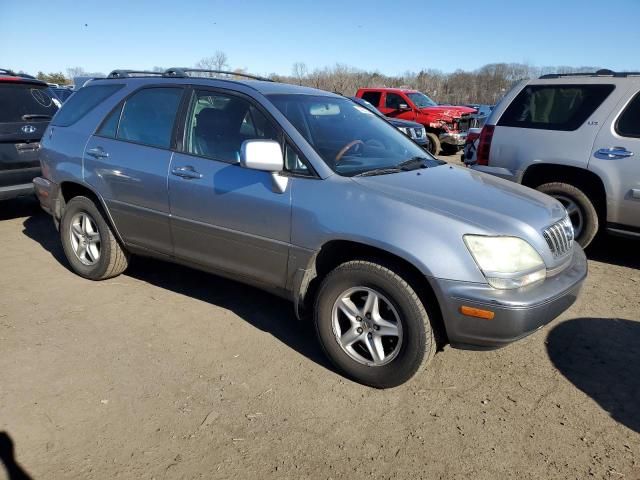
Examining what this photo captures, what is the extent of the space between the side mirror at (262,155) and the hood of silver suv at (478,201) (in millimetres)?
501

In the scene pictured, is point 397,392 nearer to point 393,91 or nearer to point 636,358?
point 636,358

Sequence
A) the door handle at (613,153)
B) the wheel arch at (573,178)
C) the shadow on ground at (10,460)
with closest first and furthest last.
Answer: the shadow on ground at (10,460) → the door handle at (613,153) → the wheel arch at (573,178)

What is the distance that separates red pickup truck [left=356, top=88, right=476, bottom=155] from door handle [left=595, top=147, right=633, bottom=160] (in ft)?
28.2

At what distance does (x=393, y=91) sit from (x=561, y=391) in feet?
41.1

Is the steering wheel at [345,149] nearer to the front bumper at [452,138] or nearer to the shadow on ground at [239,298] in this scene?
the shadow on ground at [239,298]

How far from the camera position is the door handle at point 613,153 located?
4887 mm

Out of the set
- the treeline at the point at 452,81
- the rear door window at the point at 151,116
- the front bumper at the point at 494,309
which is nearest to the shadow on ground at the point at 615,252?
the front bumper at the point at 494,309

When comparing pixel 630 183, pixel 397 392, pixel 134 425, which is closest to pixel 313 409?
pixel 397 392

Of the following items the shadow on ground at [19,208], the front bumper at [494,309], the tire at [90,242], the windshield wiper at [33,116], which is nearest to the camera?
the front bumper at [494,309]

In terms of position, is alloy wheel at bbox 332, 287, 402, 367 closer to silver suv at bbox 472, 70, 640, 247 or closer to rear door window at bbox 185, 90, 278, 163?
rear door window at bbox 185, 90, 278, 163

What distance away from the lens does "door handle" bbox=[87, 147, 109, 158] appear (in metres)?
4.20

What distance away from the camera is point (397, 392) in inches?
119

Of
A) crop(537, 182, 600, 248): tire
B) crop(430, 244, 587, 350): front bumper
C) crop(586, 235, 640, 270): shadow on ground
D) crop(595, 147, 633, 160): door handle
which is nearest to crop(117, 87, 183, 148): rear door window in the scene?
crop(430, 244, 587, 350): front bumper

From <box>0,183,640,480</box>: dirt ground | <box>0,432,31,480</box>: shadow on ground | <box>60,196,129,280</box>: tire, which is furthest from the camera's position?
<box>60,196,129,280</box>: tire
